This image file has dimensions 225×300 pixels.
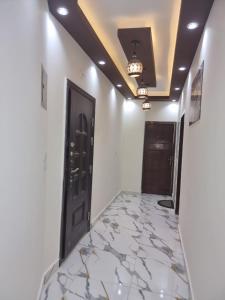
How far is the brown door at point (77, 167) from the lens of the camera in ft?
9.03

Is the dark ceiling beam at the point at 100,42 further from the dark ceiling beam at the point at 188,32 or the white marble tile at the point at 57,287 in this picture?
the white marble tile at the point at 57,287

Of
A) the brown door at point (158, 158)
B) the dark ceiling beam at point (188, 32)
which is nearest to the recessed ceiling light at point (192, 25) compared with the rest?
the dark ceiling beam at point (188, 32)

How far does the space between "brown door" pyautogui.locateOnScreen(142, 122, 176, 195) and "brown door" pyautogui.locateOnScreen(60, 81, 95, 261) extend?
321 centimetres

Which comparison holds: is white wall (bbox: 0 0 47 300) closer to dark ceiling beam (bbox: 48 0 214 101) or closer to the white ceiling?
→ dark ceiling beam (bbox: 48 0 214 101)

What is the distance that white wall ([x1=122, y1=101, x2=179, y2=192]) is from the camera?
21.2 feet

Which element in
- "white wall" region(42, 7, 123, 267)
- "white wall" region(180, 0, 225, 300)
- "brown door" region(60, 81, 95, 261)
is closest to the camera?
"white wall" region(180, 0, 225, 300)

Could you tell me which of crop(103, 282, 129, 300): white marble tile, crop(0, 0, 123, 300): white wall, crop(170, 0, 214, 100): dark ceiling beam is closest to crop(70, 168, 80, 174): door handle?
crop(0, 0, 123, 300): white wall

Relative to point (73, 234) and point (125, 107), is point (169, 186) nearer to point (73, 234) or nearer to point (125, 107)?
point (125, 107)

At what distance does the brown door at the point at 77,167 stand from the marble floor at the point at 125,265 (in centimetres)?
25

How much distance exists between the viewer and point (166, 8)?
94.4 inches

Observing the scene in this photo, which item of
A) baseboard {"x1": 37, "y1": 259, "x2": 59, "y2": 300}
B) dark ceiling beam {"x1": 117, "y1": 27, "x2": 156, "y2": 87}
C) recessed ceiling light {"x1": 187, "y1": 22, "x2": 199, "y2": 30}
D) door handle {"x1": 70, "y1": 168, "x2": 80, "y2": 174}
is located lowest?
baseboard {"x1": 37, "y1": 259, "x2": 59, "y2": 300}

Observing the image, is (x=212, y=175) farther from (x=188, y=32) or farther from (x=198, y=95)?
(x=188, y=32)

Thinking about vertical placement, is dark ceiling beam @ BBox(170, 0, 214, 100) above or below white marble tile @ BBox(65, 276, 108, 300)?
above

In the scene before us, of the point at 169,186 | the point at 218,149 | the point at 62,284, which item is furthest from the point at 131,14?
the point at 169,186
